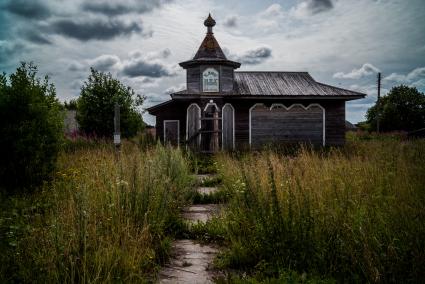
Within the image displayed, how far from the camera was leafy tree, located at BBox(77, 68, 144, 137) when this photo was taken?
21.7 m

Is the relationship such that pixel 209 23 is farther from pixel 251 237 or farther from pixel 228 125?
pixel 251 237

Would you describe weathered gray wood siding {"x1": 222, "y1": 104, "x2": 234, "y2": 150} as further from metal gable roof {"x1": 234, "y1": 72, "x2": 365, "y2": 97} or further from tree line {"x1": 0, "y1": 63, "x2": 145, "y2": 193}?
tree line {"x1": 0, "y1": 63, "x2": 145, "y2": 193}

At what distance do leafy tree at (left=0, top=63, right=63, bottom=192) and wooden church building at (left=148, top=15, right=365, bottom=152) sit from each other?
9944mm

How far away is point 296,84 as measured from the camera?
2097cm

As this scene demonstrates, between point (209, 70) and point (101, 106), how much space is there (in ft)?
23.9

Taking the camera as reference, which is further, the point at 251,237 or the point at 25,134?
the point at 25,134

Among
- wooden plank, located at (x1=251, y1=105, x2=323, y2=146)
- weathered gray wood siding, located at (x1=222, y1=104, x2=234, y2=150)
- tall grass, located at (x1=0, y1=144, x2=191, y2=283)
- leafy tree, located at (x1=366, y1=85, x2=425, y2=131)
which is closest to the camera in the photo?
tall grass, located at (x1=0, y1=144, x2=191, y2=283)

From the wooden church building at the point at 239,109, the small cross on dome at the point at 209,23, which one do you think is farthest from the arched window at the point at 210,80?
the small cross on dome at the point at 209,23

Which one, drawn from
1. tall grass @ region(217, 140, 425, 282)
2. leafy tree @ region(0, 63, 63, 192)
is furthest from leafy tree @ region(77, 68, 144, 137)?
tall grass @ region(217, 140, 425, 282)

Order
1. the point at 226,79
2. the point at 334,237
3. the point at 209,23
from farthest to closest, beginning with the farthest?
the point at 209,23 < the point at 226,79 < the point at 334,237

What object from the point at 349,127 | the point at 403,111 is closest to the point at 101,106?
the point at 403,111

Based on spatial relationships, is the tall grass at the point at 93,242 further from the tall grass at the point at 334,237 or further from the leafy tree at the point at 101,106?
the leafy tree at the point at 101,106

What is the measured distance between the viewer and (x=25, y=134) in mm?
8055

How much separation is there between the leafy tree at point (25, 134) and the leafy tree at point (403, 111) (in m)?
41.6
